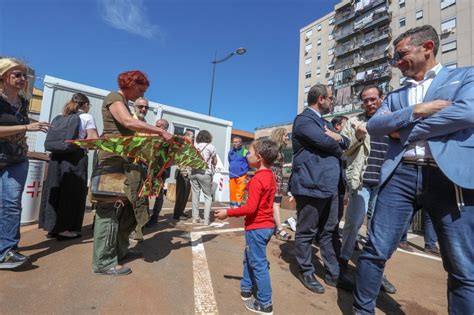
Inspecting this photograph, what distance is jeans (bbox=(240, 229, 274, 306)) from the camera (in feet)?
6.70

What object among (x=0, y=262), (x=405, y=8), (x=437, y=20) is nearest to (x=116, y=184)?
(x=0, y=262)

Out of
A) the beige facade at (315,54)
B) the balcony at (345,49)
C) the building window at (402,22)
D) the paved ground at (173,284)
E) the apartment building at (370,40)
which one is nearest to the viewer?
the paved ground at (173,284)

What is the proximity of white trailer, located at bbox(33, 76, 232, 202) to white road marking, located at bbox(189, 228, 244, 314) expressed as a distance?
9.13 feet

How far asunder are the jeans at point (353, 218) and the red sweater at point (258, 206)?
106 centimetres

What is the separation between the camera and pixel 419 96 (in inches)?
74.1

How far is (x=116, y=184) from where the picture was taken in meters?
2.42

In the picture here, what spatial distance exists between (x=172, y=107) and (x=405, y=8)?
43123mm

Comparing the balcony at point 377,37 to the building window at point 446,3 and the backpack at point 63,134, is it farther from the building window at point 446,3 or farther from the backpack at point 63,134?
the backpack at point 63,134

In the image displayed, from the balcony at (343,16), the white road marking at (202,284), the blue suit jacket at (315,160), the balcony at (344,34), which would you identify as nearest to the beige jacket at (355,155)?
the blue suit jacket at (315,160)

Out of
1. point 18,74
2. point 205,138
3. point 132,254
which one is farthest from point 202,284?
point 205,138

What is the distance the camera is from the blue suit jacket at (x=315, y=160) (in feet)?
8.49

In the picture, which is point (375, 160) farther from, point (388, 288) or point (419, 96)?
point (388, 288)

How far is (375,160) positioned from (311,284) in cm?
137

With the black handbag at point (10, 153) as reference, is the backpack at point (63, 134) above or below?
above
